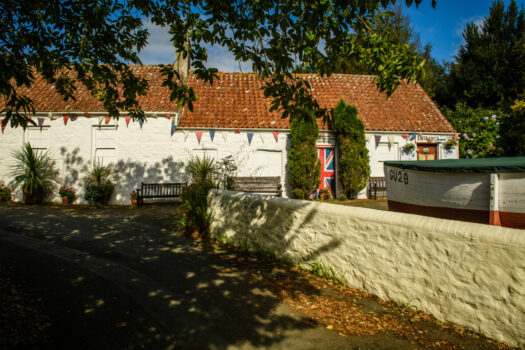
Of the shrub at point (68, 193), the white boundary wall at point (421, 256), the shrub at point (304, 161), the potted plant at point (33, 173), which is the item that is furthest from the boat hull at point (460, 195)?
the potted plant at point (33, 173)

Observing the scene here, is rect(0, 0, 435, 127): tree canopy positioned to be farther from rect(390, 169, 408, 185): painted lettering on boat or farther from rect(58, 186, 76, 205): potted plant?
rect(58, 186, 76, 205): potted plant

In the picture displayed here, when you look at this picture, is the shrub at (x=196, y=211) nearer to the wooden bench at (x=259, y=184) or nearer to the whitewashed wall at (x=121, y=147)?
the wooden bench at (x=259, y=184)

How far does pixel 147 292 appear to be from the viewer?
366 centimetres

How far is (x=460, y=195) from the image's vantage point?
444 cm

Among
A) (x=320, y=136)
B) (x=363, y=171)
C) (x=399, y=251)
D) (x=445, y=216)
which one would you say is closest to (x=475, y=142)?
(x=363, y=171)

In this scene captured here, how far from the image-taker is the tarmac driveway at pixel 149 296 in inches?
108

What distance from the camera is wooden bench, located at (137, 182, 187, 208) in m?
11.3

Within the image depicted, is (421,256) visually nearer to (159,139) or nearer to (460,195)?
(460,195)

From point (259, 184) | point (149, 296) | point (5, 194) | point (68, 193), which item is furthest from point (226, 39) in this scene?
point (5, 194)

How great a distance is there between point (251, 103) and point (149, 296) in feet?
36.0

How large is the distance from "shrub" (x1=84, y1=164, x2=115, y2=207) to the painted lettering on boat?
10.2m

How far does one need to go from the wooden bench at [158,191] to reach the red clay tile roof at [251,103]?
2592 millimetres

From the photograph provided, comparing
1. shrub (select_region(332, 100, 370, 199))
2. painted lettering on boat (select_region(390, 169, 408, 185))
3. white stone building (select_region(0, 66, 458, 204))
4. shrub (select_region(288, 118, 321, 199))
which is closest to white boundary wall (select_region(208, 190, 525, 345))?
painted lettering on boat (select_region(390, 169, 408, 185))

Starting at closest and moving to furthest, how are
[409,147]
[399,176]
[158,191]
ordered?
[399,176]
[158,191]
[409,147]
